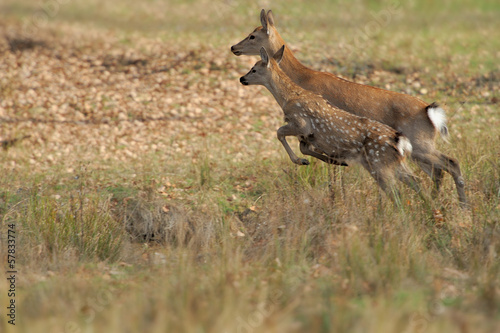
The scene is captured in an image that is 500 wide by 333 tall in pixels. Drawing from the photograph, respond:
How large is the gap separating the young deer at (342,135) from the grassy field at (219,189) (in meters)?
0.31

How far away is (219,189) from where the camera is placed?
316 inches

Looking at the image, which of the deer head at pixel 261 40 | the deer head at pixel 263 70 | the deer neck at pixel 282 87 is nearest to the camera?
the deer neck at pixel 282 87

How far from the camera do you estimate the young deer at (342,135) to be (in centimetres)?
623

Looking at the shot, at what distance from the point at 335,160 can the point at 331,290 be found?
2.27m

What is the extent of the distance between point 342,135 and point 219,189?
2118 millimetres

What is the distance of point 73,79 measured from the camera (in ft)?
39.0

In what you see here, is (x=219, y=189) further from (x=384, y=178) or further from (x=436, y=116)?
(x=436, y=116)

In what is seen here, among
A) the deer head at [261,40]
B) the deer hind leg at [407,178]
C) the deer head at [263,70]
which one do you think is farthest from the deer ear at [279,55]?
the deer hind leg at [407,178]

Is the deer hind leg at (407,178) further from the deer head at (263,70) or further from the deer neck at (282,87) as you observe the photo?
the deer head at (263,70)

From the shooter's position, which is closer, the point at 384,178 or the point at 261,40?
the point at 384,178

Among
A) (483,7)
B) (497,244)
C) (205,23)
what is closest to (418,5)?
(483,7)

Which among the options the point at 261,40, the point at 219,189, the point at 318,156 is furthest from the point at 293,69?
the point at 219,189

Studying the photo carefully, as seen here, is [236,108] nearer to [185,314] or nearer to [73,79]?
[73,79]

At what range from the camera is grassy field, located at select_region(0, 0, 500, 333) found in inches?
171
